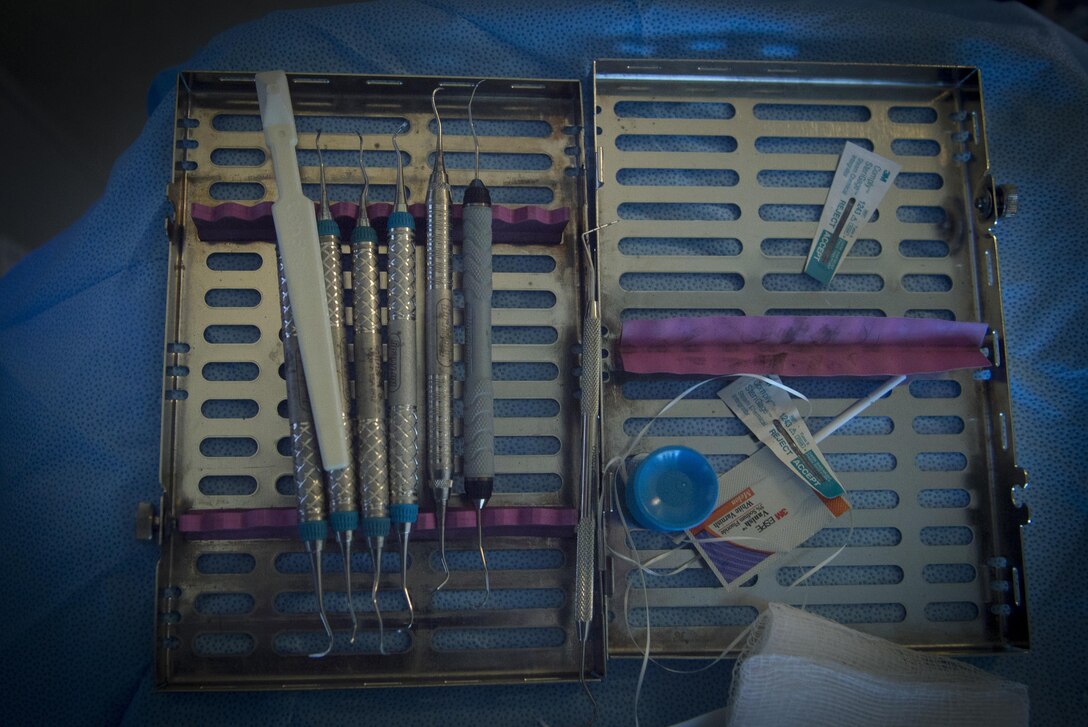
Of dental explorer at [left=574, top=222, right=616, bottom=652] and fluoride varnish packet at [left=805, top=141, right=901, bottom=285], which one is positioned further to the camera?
fluoride varnish packet at [left=805, top=141, right=901, bottom=285]

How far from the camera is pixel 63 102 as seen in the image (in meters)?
0.93

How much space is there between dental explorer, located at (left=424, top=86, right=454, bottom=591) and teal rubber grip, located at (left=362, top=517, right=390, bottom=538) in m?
0.05

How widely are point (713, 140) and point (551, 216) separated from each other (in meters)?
0.23

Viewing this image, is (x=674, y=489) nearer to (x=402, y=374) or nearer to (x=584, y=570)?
(x=584, y=570)

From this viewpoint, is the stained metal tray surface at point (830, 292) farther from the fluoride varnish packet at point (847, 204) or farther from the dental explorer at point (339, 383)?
the dental explorer at point (339, 383)

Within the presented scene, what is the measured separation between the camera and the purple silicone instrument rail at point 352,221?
2.33ft

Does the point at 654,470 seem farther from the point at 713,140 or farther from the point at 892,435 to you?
the point at 713,140

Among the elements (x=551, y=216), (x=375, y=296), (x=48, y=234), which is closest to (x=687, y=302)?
(x=551, y=216)

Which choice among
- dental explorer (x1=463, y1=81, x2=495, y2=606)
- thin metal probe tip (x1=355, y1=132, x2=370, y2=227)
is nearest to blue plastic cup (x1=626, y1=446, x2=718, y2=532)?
dental explorer (x1=463, y1=81, x2=495, y2=606)

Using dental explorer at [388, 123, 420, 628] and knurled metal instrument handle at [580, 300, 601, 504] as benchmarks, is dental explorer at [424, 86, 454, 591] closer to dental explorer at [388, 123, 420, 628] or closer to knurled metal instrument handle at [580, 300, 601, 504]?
dental explorer at [388, 123, 420, 628]

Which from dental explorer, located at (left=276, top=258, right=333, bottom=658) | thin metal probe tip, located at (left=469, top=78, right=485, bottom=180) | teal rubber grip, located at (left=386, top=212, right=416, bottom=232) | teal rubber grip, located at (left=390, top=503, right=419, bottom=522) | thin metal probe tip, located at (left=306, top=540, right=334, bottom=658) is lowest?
thin metal probe tip, located at (left=306, top=540, right=334, bottom=658)

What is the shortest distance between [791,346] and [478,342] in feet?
A: 1.09

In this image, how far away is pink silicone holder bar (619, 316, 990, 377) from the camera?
2.41 ft

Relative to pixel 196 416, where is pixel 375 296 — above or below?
above
